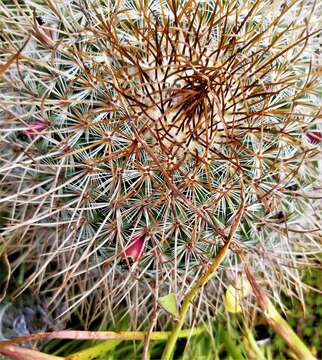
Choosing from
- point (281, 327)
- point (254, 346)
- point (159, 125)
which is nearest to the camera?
point (159, 125)

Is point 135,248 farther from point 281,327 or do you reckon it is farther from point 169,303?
point 281,327

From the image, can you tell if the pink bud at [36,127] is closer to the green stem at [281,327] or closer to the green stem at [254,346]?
the green stem at [281,327]

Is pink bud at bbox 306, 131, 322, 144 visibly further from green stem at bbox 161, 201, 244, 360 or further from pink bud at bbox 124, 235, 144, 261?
pink bud at bbox 124, 235, 144, 261

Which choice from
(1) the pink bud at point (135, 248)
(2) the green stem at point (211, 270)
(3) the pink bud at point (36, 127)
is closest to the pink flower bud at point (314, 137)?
(2) the green stem at point (211, 270)

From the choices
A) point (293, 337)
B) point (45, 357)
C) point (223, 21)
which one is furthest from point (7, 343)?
point (223, 21)

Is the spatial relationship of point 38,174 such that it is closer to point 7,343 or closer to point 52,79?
point 52,79

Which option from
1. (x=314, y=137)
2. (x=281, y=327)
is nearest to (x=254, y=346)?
(x=281, y=327)

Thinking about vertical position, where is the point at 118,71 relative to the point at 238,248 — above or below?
above

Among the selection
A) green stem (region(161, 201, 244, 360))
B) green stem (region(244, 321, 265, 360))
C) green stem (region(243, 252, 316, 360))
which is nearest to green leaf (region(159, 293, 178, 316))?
green stem (region(161, 201, 244, 360))
